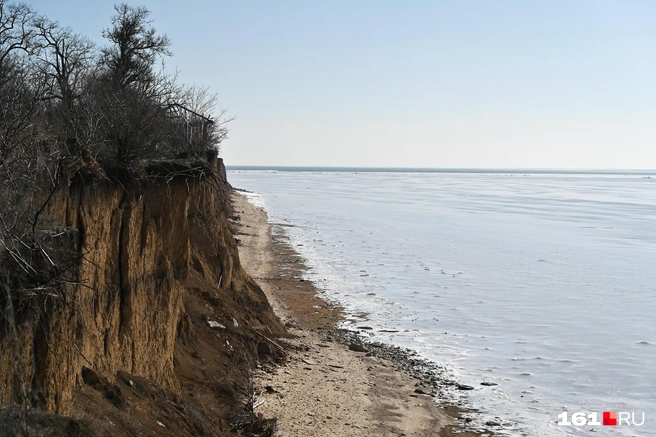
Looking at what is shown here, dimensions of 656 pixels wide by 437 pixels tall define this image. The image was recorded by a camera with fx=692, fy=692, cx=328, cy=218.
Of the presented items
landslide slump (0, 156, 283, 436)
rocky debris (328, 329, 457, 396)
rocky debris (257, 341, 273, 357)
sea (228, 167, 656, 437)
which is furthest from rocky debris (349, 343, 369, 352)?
landslide slump (0, 156, 283, 436)

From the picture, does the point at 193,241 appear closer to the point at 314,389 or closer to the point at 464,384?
the point at 314,389

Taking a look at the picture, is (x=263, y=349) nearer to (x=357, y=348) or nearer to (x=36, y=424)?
(x=357, y=348)

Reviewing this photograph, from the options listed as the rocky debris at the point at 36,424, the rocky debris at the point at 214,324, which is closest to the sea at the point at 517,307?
the rocky debris at the point at 214,324

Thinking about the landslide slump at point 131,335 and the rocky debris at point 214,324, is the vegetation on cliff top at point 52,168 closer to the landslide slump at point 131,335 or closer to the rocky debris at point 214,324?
the landslide slump at point 131,335

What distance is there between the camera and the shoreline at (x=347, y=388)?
1267 centimetres

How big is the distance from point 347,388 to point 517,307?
1136cm

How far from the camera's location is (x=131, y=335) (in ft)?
33.8

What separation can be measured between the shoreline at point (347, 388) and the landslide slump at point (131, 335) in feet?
2.91

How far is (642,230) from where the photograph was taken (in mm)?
51531

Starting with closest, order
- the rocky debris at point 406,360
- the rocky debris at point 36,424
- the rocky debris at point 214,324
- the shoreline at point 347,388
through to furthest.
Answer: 1. the rocky debris at point 36,424
2. the shoreline at point 347,388
3. the rocky debris at point 214,324
4. the rocky debris at point 406,360

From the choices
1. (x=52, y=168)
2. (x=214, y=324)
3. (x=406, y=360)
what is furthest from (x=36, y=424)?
(x=406, y=360)

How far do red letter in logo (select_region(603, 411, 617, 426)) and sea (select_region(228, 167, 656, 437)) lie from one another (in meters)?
0.02

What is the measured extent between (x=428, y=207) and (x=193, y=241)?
5764 cm

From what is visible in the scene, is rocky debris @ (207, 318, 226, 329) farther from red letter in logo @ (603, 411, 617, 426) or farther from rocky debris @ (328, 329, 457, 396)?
red letter in logo @ (603, 411, 617, 426)
